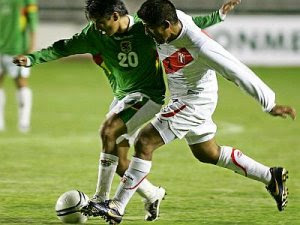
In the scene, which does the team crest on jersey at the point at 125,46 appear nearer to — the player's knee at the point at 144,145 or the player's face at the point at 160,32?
the player's face at the point at 160,32

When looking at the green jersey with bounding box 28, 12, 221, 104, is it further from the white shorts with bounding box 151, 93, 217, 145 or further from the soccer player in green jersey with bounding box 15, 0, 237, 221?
the white shorts with bounding box 151, 93, 217, 145

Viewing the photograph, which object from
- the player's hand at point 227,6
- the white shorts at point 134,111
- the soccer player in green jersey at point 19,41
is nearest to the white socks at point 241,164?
the white shorts at point 134,111

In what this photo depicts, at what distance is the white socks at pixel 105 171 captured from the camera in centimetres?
772

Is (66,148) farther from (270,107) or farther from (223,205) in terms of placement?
(270,107)

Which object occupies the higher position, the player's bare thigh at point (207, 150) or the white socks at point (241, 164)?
the player's bare thigh at point (207, 150)

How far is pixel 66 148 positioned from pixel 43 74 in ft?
36.8

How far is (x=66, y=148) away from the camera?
41.0ft

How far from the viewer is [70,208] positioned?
765cm

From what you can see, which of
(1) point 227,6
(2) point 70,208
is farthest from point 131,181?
(1) point 227,6

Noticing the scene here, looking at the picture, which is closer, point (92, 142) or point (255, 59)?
point (92, 142)

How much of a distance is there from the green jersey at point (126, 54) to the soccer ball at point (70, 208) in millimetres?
936

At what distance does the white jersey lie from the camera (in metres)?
7.15

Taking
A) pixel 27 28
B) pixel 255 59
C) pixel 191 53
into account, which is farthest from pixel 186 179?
pixel 255 59

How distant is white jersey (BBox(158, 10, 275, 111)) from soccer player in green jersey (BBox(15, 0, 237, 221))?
0.96 feet
